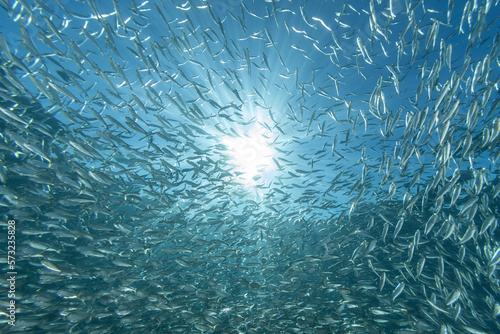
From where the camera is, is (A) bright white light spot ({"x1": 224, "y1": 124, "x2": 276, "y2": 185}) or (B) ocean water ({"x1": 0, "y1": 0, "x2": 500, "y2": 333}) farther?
(A) bright white light spot ({"x1": 224, "y1": 124, "x2": 276, "y2": 185})

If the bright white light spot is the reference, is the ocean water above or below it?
below

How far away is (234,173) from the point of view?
9.36m

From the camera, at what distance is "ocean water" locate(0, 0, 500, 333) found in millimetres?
5465

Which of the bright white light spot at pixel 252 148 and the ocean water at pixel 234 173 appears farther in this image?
the bright white light spot at pixel 252 148

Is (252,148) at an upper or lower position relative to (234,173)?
upper

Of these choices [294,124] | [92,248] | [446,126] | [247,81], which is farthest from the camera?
[294,124]

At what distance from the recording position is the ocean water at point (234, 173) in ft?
17.9

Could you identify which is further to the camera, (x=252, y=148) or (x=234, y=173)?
(x=252, y=148)

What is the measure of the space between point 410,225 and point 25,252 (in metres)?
14.8

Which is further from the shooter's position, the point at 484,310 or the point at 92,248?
the point at 484,310

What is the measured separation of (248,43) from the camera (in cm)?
988

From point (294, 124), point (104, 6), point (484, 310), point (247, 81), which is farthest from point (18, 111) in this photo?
point (484, 310)

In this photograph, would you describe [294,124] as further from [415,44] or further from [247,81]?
[415,44]

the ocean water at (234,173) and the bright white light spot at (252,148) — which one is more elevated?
the bright white light spot at (252,148)
